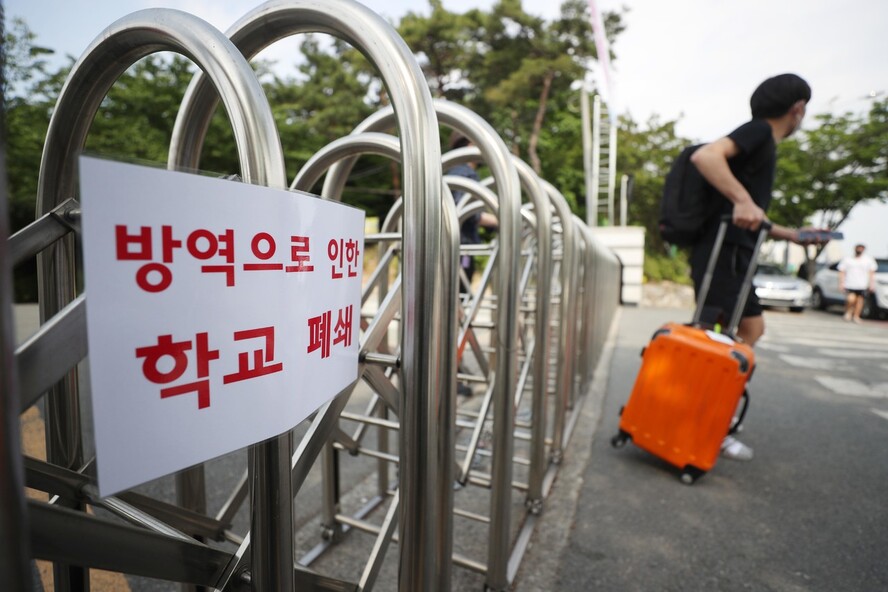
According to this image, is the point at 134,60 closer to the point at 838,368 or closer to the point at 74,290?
the point at 74,290

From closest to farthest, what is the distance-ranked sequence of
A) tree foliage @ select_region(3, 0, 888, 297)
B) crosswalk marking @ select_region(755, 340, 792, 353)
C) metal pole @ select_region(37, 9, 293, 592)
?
metal pole @ select_region(37, 9, 293, 592), crosswalk marking @ select_region(755, 340, 792, 353), tree foliage @ select_region(3, 0, 888, 297)

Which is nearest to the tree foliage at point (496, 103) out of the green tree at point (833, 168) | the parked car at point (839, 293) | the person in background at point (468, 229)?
the green tree at point (833, 168)

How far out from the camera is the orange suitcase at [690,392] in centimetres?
212

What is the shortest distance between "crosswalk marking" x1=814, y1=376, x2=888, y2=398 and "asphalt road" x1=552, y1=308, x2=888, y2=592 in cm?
36

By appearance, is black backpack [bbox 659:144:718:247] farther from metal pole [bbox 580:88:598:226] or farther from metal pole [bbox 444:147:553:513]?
metal pole [bbox 580:88:598:226]

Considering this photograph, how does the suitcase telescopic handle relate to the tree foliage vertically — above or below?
below

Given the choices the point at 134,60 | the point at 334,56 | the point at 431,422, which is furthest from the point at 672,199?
the point at 334,56

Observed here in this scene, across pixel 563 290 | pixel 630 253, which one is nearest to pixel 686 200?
pixel 563 290

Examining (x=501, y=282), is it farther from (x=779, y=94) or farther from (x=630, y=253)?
(x=630, y=253)

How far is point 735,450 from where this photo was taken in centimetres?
270

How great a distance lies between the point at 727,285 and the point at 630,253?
31.9 feet

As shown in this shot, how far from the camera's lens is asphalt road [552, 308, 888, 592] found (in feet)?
5.50

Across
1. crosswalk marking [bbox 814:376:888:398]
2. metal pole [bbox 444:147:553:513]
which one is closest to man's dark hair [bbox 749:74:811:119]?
metal pole [bbox 444:147:553:513]

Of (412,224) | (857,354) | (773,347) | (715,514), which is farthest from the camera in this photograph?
(773,347)
